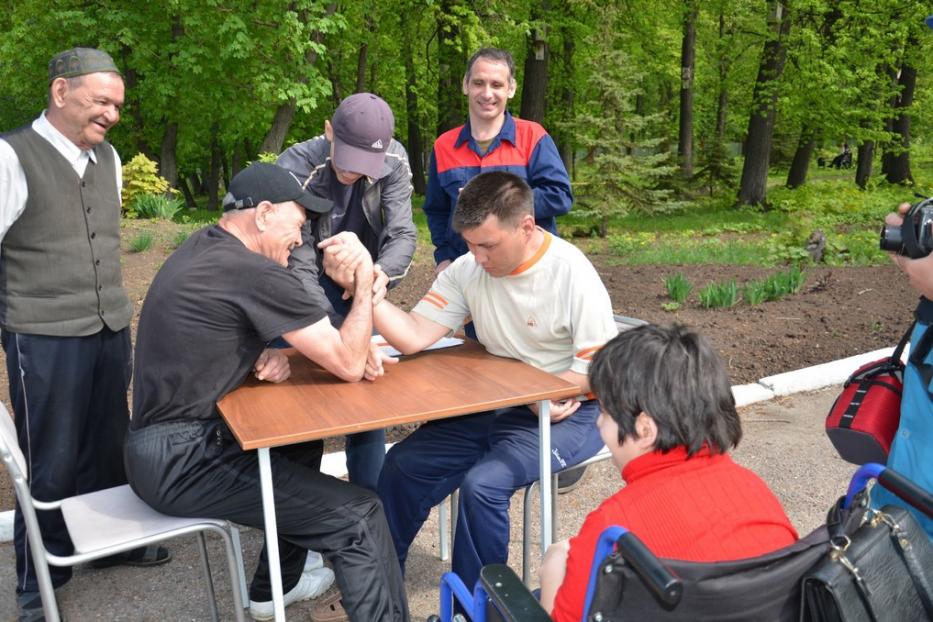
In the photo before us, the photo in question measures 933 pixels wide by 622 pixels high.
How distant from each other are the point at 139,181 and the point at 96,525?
10.7 m

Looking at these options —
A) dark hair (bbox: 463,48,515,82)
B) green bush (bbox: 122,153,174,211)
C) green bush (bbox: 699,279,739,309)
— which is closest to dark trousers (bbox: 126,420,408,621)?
dark hair (bbox: 463,48,515,82)

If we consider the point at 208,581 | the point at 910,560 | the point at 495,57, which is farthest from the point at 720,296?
the point at 910,560

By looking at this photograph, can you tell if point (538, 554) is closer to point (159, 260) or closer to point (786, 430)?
point (786, 430)

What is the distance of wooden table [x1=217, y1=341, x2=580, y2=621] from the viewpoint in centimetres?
254

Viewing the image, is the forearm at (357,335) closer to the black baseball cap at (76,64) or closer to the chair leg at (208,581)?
the chair leg at (208,581)

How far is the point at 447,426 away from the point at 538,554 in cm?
85

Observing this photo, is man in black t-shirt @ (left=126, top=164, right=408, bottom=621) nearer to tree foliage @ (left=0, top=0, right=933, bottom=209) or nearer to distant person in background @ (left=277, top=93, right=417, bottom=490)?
distant person in background @ (left=277, top=93, right=417, bottom=490)

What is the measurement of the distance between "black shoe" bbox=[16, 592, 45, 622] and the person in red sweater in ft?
7.10

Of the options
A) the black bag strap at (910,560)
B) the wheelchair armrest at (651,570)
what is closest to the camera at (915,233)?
the black bag strap at (910,560)

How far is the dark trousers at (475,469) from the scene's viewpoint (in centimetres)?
294

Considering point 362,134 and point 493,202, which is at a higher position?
point 362,134

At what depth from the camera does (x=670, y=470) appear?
1.83 m

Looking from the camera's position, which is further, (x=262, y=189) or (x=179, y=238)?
(x=179, y=238)

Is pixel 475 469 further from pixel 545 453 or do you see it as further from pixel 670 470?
pixel 670 470
